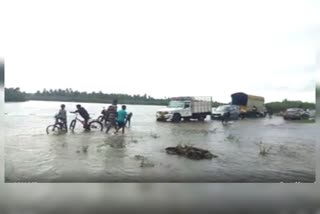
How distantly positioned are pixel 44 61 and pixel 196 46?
5.52ft

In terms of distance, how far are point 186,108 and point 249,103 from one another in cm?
73

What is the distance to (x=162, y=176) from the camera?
4.74 meters

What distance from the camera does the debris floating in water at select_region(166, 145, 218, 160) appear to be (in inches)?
191

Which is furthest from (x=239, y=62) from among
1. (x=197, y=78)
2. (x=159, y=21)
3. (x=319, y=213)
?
(x=319, y=213)

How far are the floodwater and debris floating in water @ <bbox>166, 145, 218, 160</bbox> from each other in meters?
0.05

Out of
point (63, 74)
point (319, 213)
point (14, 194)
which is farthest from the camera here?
point (63, 74)

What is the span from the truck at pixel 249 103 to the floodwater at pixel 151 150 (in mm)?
96

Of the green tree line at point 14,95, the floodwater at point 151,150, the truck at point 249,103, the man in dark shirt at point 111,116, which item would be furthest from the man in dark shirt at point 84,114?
the truck at point 249,103

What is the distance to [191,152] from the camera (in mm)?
4871

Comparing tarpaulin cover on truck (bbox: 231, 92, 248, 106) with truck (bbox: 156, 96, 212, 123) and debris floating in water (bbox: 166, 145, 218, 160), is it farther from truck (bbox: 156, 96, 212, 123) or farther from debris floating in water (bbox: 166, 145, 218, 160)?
debris floating in water (bbox: 166, 145, 218, 160)

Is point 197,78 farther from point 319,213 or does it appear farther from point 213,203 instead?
point 319,213

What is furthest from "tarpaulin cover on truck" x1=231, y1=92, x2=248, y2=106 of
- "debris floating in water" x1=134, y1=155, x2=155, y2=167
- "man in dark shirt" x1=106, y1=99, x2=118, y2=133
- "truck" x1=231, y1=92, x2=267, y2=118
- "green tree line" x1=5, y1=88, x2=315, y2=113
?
"man in dark shirt" x1=106, y1=99, x2=118, y2=133

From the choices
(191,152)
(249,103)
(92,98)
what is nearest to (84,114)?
(92,98)

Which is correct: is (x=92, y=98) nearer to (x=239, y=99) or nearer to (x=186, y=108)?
(x=186, y=108)
